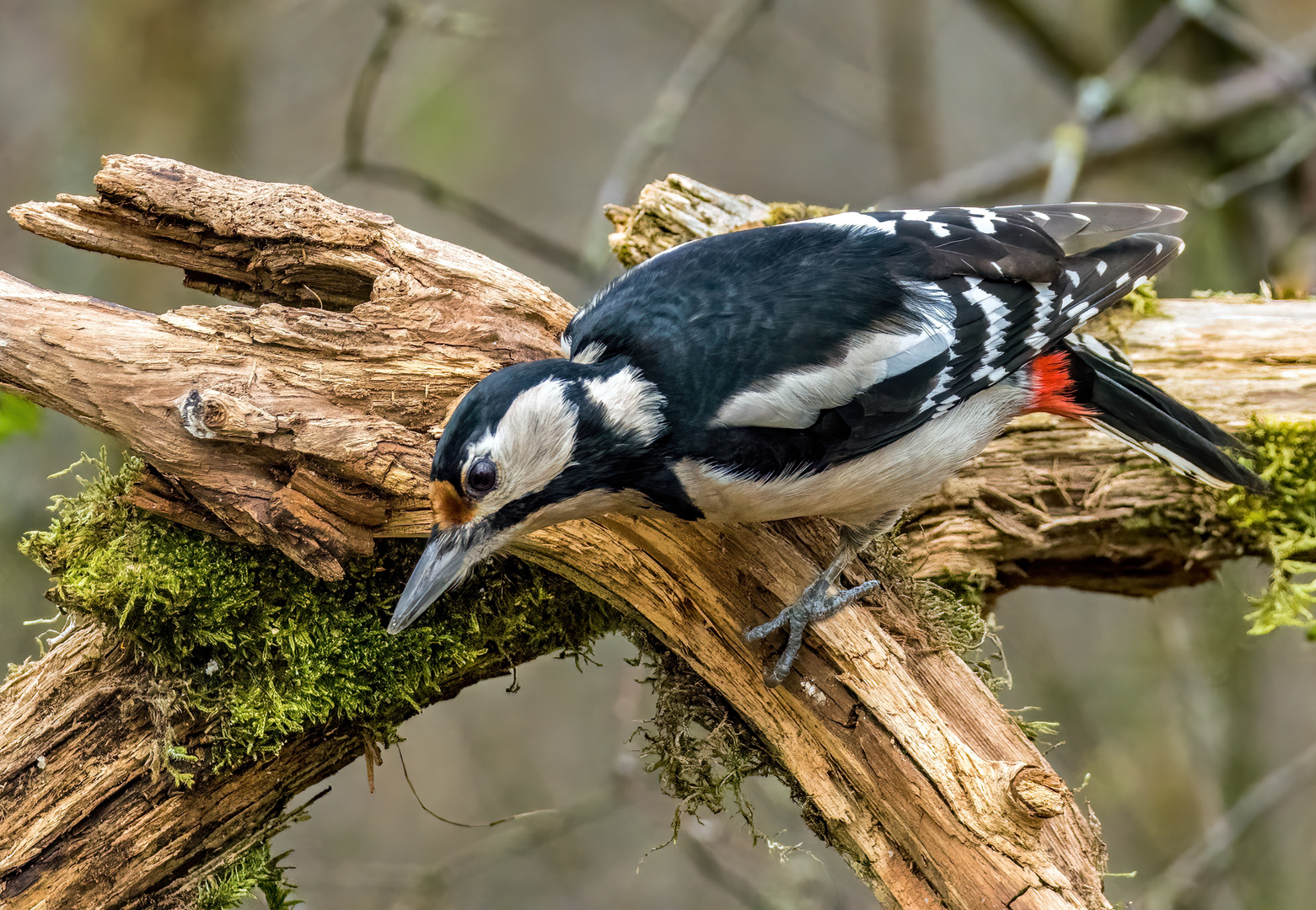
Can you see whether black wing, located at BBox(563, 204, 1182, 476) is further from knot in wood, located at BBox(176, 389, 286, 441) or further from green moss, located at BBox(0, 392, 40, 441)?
green moss, located at BBox(0, 392, 40, 441)

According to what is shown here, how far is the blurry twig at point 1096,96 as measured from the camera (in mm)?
5082

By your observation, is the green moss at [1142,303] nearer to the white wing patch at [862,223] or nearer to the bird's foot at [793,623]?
the white wing patch at [862,223]

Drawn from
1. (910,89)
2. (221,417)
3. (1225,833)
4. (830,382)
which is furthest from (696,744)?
(910,89)

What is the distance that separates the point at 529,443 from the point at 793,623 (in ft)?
2.95

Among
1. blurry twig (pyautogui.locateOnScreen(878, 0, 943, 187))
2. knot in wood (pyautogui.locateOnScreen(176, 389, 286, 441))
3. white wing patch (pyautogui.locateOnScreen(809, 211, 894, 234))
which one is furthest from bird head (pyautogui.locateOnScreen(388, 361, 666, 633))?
blurry twig (pyautogui.locateOnScreen(878, 0, 943, 187))

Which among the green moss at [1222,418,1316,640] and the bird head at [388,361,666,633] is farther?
the green moss at [1222,418,1316,640]


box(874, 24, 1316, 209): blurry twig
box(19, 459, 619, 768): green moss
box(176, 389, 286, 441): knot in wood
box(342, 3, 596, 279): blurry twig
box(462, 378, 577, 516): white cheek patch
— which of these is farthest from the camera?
box(874, 24, 1316, 209): blurry twig

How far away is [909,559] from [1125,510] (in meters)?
0.81

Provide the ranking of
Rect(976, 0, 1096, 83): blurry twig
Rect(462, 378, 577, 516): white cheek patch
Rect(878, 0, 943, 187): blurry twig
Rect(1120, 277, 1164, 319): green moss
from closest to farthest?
1. Rect(462, 378, 577, 516): white cheek patch
2. Rect(1120, 277, 1164, 319): green moss
3. Rect(976, 0, 1096, 83): blurry twig
4. Rect(878, 0, 943, 187): blurry twig

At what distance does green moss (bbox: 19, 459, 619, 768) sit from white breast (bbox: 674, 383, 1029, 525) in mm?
865

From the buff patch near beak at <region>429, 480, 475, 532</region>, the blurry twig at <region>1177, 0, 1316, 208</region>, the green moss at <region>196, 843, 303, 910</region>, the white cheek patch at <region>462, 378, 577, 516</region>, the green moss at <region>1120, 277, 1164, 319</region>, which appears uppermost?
the blurry twig at <region>1177, 0, 1316, 208</region>

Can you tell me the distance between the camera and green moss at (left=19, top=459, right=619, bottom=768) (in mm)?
2629

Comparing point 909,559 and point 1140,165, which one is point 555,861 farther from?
point 1140,165

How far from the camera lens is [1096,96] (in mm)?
5270
